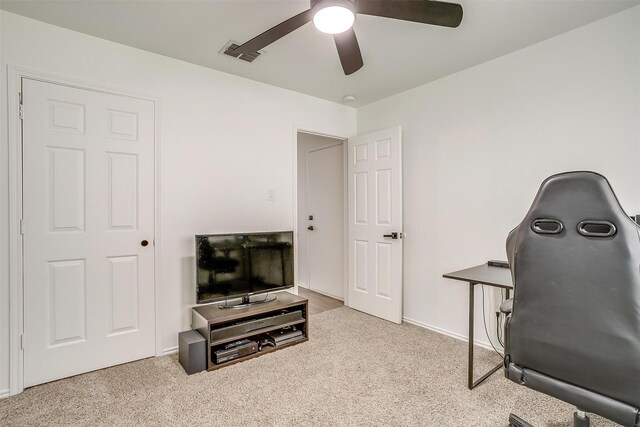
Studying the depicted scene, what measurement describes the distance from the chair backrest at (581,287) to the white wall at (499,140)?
1387 mm

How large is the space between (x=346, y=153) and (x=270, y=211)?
135 cm

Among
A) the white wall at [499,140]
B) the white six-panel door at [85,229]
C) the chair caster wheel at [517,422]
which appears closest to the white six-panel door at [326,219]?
the white wall at [499,140]

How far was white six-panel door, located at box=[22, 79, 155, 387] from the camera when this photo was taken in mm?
2172

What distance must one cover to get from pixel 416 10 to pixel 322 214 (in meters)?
3.22

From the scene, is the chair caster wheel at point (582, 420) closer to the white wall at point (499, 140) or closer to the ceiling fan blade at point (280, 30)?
the white wall at point (499, 140)

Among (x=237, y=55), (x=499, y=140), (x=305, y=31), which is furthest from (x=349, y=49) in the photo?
(x=499, y=140)

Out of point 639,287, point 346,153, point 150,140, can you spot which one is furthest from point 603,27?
point 150,140

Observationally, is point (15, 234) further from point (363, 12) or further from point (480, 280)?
point (480, 280)

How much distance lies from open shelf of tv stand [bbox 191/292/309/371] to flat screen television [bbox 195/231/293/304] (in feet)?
0.42

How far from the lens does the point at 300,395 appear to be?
205cm

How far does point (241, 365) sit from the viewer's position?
2.47m

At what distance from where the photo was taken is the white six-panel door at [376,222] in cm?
333

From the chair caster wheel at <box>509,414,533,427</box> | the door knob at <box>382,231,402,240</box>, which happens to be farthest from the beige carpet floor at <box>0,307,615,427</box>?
the door knob at <box>382,231,402,240</box>

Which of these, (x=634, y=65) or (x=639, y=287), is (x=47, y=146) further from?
(x=634, y=65)
